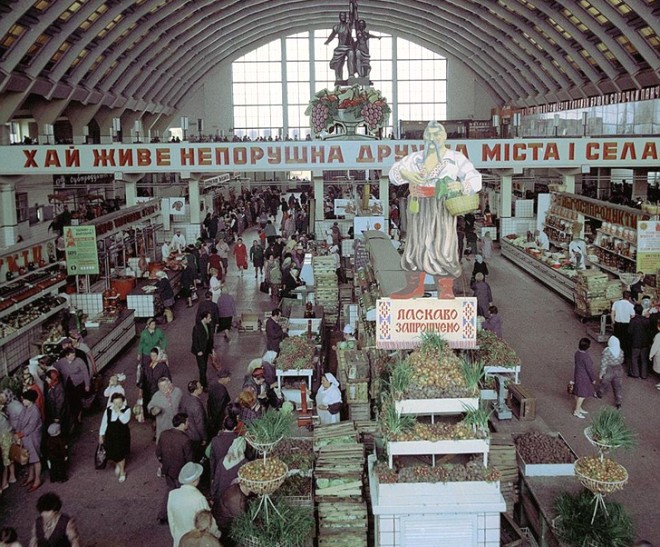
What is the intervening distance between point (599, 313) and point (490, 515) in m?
9.83

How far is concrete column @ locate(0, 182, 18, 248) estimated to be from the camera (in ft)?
69.4

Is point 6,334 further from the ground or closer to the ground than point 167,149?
closer to the ground

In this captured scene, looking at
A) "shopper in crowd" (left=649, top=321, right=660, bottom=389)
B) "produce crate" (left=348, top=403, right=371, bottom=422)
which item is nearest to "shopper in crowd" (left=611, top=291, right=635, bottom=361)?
"shopper in crowd" (left=649, top=321, right=660, bottom=389)

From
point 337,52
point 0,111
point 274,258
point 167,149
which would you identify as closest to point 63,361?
point 274,258

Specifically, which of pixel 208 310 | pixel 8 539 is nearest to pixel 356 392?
pixel 208 310

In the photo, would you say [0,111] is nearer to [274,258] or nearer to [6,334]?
[274,258]

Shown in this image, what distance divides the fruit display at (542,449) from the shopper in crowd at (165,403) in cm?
363

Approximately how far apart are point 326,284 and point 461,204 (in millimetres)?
8738

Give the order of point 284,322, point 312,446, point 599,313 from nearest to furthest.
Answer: point 312,446 < point 284,322 < point 599,313

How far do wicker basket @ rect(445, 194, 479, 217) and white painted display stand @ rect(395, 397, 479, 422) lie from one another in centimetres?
168

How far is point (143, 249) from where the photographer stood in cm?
2059

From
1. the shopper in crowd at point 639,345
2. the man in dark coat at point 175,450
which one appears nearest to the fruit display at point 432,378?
the man in dark coat at point 175,450

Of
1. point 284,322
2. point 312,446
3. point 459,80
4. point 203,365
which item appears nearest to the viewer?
point 312,446

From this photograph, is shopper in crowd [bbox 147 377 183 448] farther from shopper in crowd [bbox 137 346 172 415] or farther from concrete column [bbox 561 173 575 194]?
concrete column [bbox 561 173 575 194]
